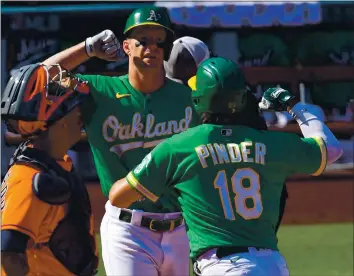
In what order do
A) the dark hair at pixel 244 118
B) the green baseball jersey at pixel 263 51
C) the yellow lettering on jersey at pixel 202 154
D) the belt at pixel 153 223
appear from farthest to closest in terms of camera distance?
the green baseball jersey at pixel 263 51
the belt at pixel 153 223
the dark hair at pixel 244 118
the yellow lettering on jersey at pixel 202 154

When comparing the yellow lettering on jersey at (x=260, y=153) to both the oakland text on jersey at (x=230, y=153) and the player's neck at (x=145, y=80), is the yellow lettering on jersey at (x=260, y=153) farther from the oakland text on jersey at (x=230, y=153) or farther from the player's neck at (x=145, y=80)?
the player's neck at (x=145, y=80)

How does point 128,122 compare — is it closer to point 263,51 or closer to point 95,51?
point 95,51

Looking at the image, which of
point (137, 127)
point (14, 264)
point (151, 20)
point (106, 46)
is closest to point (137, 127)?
point (137, 127)

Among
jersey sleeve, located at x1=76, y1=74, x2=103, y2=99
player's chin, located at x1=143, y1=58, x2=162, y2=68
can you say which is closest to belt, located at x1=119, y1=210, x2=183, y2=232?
jersey sleeve, located at x1=76, y1=74, x2=103, y2=99

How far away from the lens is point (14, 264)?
3570 millimetres

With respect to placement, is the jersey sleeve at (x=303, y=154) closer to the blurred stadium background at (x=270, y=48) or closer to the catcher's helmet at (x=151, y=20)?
the catcher's helmet at (x=151, y=20)

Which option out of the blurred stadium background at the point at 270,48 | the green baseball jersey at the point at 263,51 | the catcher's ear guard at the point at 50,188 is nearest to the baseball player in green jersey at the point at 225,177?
the catcher's ear guard at the point at 50,188

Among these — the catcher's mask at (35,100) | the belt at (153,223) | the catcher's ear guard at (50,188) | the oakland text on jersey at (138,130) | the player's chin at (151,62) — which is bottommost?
the belt at (153,223)

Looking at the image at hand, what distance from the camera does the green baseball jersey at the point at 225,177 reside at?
405cm

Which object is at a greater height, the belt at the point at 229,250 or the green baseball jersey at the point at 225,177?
the green baseball jersey at the point at 225,177

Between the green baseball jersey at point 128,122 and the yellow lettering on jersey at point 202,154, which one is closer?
the yellow lettering on jersey at point 202,154

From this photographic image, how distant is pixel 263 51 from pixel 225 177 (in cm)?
931

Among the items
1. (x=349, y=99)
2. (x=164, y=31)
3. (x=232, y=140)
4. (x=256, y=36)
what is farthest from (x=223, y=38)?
(x=232, y=140)

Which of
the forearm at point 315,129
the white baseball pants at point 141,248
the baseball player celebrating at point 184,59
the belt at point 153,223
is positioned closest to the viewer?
the forearm at point 315,129
